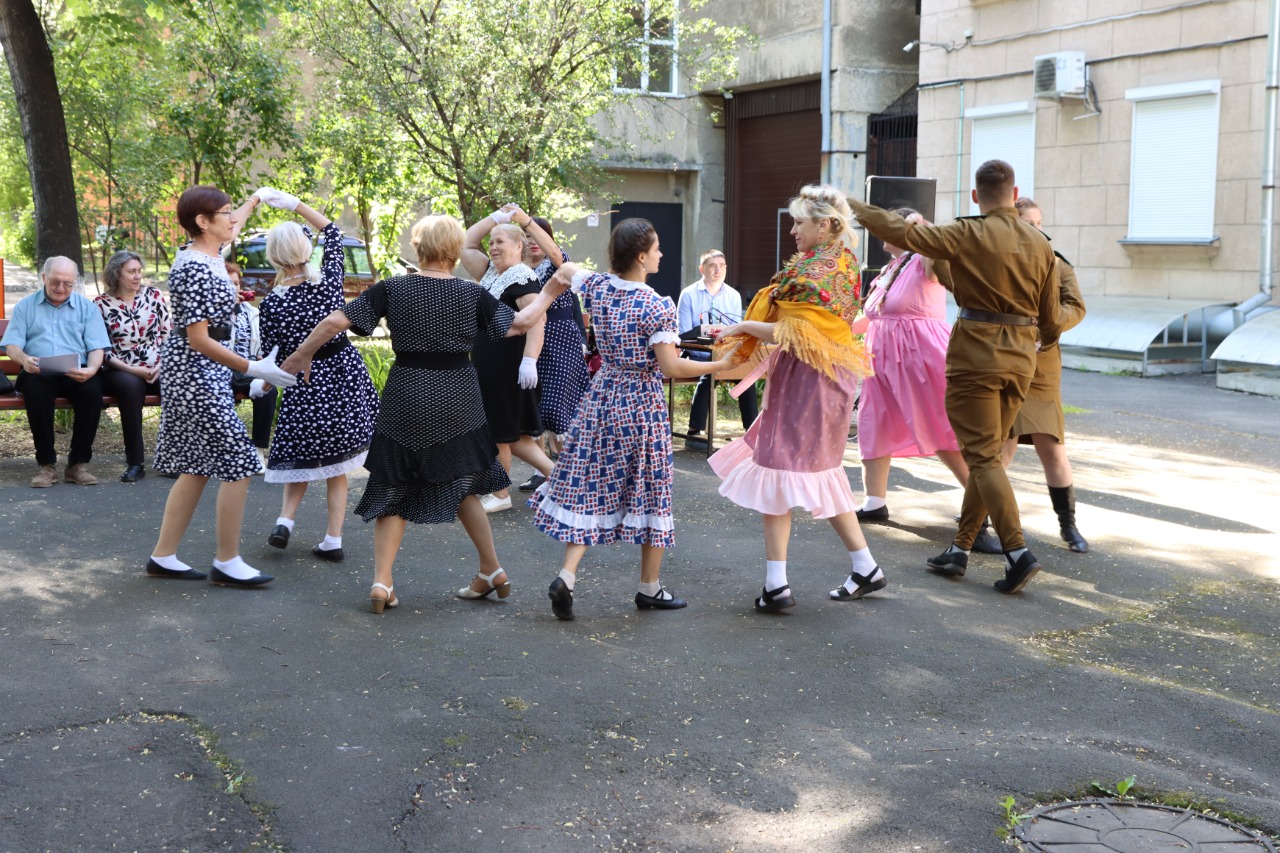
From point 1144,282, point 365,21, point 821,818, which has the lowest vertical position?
point 821,818

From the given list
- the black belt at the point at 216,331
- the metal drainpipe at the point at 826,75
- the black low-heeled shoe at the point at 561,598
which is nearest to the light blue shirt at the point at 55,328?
the black belt at the point at 216,331

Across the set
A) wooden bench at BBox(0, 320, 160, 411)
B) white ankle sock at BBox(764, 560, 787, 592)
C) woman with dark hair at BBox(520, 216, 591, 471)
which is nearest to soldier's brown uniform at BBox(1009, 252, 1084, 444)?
white ankle sock at BBox(764, 560, 787, 592)

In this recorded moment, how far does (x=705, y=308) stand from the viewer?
1164 centimetres

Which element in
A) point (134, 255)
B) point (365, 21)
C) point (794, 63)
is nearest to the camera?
point (134, 255)

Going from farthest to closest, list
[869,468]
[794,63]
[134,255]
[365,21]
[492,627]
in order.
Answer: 1. [794,63]
2. [365,21]
3. [134,255]
4. [869,468]
5. [492,627]

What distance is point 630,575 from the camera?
21.8ft

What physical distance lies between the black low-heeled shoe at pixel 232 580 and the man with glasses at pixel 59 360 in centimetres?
314

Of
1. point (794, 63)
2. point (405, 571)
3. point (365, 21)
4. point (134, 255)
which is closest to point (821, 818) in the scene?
point (405, 571)

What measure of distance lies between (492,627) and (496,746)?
1381 mm

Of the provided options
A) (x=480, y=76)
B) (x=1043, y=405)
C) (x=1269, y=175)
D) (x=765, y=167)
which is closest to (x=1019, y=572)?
(x=1043, y=405)

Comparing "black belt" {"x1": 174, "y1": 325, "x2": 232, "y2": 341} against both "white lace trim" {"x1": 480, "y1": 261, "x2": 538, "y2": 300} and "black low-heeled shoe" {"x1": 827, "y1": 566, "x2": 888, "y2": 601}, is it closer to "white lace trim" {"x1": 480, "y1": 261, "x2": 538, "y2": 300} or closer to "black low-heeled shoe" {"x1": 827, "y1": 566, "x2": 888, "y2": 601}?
"white lace trim" {"x1": 480, "y1": 261, "x2": 538, "y2": 300}

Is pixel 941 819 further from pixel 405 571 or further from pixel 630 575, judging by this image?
pixel 405 571

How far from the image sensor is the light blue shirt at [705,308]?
11.6 m

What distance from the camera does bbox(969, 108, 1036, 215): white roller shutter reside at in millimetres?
19547
